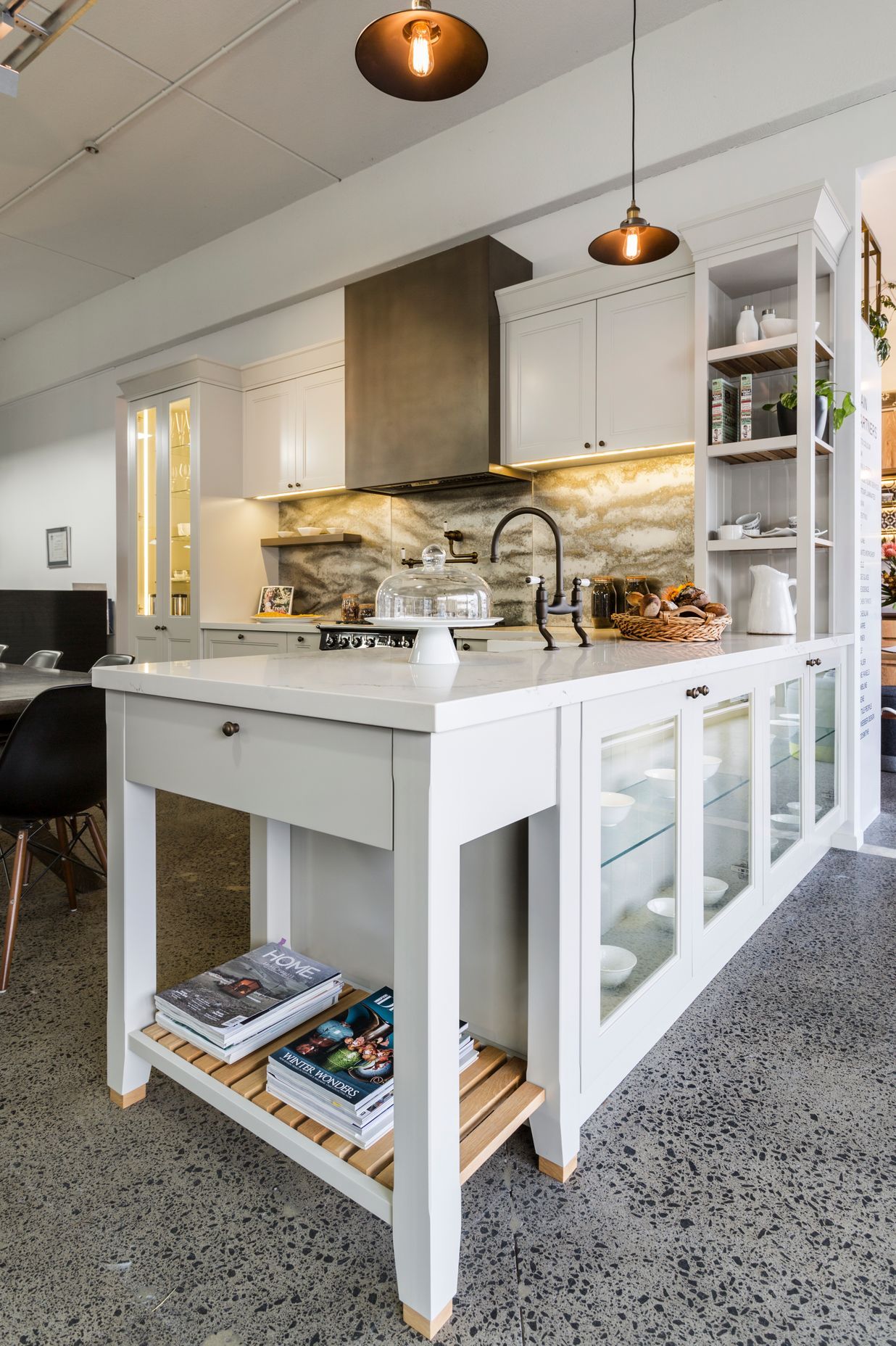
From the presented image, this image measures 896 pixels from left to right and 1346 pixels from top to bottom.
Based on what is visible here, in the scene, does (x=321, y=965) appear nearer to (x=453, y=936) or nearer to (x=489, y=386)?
(x=453, y=936)

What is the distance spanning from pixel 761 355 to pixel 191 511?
3780mm

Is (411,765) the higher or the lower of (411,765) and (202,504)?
the lower

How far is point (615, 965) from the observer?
1488 mm

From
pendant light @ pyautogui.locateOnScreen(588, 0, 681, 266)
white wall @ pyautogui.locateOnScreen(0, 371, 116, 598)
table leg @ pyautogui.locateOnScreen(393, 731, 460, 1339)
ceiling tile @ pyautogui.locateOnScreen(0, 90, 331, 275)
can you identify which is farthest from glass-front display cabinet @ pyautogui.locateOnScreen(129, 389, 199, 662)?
table leg @ pyautogui.locateOnScreen(393, 731, 460, 1339)

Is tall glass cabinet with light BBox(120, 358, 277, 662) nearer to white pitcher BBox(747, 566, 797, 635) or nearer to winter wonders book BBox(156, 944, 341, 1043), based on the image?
white pitcher BBox(747, 566, 797, 635)

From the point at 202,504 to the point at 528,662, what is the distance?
4.16 meters

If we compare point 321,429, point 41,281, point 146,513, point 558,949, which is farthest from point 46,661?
point 41,281

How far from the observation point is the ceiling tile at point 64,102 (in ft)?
12.5

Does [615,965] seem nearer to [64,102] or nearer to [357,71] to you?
[357,71]

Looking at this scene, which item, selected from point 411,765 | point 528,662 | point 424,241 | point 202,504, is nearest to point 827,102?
point 424,241

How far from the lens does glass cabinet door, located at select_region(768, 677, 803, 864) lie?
229 cm

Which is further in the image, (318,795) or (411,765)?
(318,795)

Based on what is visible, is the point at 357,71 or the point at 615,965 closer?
the point at 615,965

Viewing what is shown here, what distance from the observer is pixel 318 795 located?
3.69 feet
